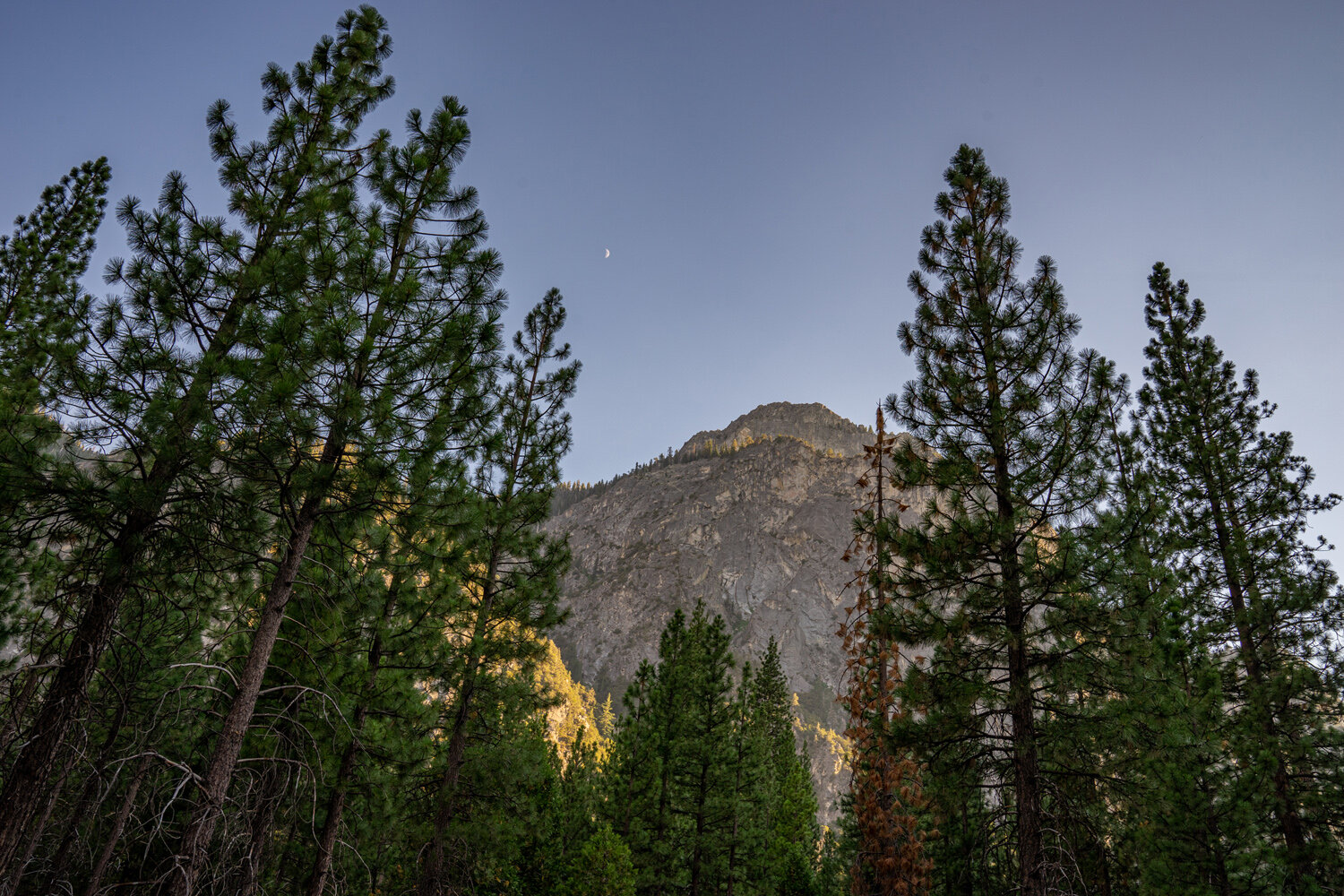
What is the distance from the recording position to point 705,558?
161375mm

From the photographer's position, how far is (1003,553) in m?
7.49

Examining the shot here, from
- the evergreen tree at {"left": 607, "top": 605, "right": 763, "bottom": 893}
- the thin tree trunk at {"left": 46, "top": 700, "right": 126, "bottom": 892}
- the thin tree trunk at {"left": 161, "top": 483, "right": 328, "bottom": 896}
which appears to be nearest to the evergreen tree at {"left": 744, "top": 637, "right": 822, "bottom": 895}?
the evergreen tree at {"left": 607, "top": 605, "right": 763, "bottom": 893}

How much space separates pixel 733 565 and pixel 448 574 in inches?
6098

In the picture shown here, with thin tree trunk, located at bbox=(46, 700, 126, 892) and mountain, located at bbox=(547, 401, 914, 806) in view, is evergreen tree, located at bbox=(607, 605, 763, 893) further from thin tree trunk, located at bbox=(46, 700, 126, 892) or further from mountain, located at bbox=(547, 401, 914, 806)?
mountain, located at bbox=(547, 401, 914, 806)

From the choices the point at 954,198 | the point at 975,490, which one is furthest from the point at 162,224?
the point at 954,198

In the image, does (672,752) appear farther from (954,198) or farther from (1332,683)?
(954,198)

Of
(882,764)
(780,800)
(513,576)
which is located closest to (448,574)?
(513,576)

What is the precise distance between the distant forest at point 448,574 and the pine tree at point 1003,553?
0.05 metres

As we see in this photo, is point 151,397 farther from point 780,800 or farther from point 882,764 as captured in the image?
point 780,800

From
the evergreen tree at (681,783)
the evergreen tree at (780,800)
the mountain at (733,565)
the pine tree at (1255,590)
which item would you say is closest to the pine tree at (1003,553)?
the pine tree at (1255,590)

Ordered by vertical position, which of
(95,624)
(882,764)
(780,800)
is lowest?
(780,800)

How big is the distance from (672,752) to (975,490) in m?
13.1

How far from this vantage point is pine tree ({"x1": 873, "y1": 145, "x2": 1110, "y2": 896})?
697cm

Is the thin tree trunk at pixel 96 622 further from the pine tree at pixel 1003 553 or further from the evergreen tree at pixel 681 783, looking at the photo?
the evergreen tree at pixel 681 783
